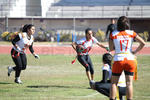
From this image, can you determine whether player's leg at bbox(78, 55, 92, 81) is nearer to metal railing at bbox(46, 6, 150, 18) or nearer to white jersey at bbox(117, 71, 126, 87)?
white jersey at bbox(117, 71, 126, 87)

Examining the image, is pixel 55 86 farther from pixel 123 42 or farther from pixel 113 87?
pixel 123 42

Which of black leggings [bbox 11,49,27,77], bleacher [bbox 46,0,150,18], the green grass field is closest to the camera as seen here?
the green grass field

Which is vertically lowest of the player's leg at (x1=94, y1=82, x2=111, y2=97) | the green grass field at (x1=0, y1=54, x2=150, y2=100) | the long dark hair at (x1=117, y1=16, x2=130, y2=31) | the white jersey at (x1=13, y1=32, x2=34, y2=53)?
the green grass field at (x1=0, y1=54, x2=150, y2=100)

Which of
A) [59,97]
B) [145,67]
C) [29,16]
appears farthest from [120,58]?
[29,16]

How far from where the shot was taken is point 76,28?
38.5m

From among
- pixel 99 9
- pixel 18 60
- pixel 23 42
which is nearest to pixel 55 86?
pixel 18 60

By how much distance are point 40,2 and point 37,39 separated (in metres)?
6.82

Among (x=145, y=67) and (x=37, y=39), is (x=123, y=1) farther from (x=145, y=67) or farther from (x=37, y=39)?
(x=145, y=67)

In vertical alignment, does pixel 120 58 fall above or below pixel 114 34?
below

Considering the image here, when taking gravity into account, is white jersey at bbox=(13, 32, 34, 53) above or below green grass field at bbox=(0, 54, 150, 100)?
above

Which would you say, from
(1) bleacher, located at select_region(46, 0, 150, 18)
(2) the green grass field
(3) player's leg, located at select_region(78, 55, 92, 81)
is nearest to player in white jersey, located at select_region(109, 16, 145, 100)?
(2) the green grass field

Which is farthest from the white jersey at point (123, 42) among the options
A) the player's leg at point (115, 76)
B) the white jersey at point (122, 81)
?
the white jersey at point (122, 81)

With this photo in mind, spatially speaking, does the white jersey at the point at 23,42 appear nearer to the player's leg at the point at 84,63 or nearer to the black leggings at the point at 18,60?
the black leggings at the point at 18,60

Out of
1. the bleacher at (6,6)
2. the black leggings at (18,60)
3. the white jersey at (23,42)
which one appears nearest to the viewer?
the white jersey at (23,42)
